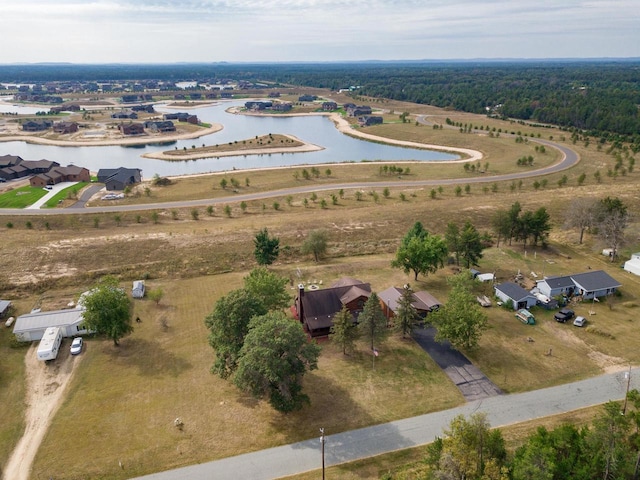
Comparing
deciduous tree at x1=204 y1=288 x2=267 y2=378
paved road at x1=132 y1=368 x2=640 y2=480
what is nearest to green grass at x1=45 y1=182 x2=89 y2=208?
deciduous tree at x1=204 y1=288 x2=267 y2=378

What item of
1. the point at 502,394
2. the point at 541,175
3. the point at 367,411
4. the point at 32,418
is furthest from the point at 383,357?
the point at 541,175

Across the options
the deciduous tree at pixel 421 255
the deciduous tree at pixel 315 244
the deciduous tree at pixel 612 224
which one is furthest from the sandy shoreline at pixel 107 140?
the deciduous tree at pixel 612 224

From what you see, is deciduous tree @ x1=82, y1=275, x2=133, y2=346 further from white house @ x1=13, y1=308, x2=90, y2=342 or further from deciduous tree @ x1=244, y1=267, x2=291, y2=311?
deciduous tree @ x1=244, y1=267, x2=291, y2=311

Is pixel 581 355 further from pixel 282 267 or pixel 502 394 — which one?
pixel 282 267

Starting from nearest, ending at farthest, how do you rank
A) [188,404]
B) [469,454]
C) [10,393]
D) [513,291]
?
1. [469,454]
2. [188,404]
3. [10,393]
4. [513,291]

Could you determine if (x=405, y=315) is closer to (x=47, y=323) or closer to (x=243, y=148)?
(x=47, y=323)

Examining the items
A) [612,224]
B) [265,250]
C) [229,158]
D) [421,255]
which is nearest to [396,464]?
[421,255]
